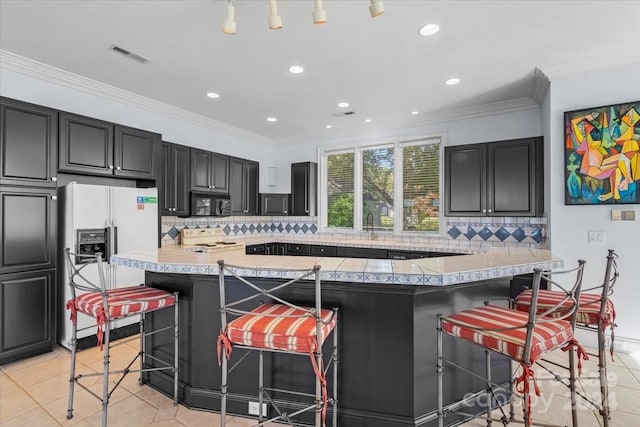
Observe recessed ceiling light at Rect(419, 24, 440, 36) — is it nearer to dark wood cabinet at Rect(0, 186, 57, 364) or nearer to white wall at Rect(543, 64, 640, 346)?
white wall at Rect(543, 64, 640, 346)

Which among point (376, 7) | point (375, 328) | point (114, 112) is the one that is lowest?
point (375, 328)

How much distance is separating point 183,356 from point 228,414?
0.49 meters

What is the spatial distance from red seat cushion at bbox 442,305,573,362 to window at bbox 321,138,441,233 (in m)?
3.15

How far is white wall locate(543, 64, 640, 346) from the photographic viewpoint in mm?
2975

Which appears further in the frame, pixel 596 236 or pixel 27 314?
pixel 596 236

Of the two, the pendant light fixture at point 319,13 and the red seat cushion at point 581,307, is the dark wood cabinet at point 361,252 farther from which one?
the pendant light fixture at point 319,13

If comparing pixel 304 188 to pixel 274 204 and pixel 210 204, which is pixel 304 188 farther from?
pixel 210 204

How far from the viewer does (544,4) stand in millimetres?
2262

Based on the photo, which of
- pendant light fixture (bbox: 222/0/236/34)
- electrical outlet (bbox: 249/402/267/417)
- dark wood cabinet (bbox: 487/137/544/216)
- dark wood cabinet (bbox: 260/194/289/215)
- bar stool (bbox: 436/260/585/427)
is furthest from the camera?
dark wood cabinet (bbox: 260/194/289/215)

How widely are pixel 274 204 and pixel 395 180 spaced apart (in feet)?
7.08

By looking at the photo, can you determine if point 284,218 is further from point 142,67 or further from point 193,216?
point 142,67

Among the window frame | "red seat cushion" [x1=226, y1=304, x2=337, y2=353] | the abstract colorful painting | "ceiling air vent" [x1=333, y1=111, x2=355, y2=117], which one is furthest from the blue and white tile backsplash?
"red seat cushion" [x1=226, y1=304, x2=337, y2=353]

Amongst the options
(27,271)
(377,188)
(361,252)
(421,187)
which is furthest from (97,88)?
(421,187)

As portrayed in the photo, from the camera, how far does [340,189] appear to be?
566 cm
